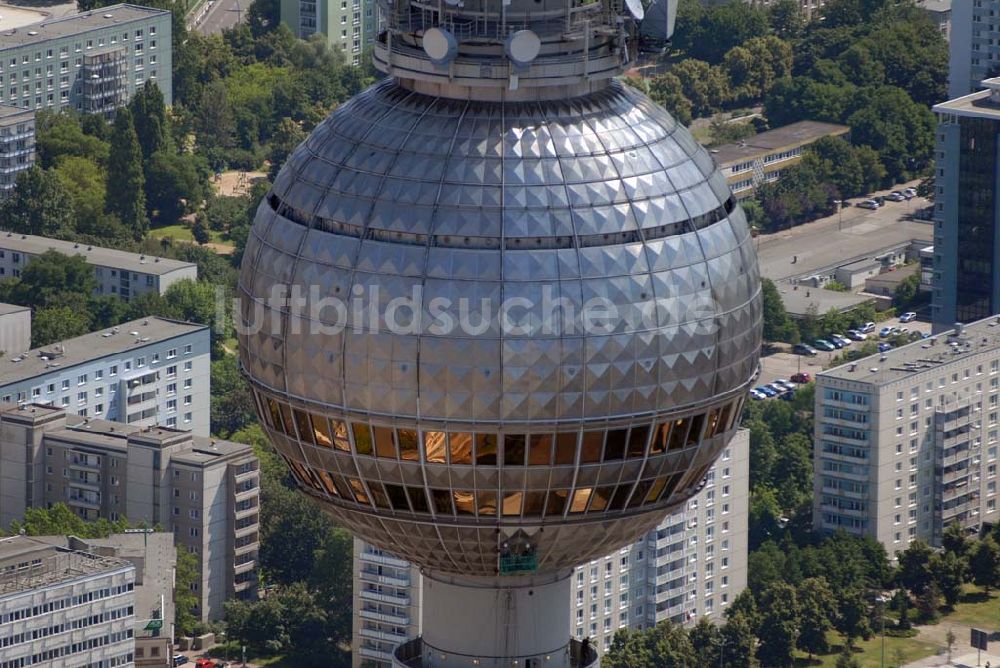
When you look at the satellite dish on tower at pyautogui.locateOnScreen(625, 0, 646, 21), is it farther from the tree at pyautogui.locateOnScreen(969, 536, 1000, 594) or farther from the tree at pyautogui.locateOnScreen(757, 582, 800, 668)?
the tree at pyautogui.locateOnScreen(969, 536, 1000, 594)

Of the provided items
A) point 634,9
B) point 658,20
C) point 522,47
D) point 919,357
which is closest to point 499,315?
point 522,47

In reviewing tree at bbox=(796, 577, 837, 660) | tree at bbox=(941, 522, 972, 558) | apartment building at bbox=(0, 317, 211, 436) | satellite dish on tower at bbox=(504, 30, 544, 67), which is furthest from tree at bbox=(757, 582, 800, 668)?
satellite dish on tower at bbox=(504, 30, 544, 67)

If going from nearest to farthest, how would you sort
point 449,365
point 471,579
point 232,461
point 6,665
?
point 449,365
point 471,579
point 6,665
point 232,461

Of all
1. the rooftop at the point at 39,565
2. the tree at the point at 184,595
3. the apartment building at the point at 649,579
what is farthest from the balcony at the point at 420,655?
the tree at the point at 184,595

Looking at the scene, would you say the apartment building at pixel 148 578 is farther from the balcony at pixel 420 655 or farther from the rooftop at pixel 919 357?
the balcony at pixel 420 655

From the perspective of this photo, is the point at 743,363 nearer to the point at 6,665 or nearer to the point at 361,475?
the point at 361,475

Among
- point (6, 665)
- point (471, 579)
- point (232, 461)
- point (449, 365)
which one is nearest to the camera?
point (449, 365)

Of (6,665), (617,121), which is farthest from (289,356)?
(6,665)

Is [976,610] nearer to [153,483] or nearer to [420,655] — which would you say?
[153,483]
